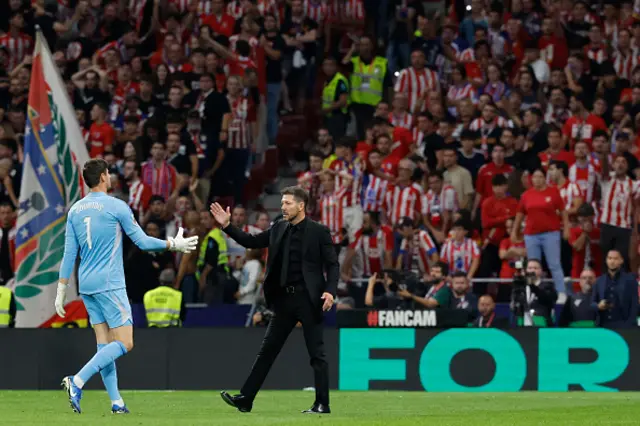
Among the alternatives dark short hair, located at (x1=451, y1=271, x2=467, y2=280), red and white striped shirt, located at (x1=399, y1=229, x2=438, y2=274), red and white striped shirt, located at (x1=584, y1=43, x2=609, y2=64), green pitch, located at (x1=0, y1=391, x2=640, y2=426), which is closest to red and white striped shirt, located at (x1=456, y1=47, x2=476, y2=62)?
red and white striped shirt, located at (x1=584, y1=43, x2=609, y2=64)

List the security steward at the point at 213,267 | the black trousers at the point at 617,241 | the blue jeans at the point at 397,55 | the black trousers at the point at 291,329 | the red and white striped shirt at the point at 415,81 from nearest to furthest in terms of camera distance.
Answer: the black trousers at the point at 291,329
the black trousers at the point at 617,241
the security steward at the point at 213,267
the red and white striped shirt at the point at 415,81
the blue jeans at the point at 397,55

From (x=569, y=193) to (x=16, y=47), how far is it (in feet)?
40.3

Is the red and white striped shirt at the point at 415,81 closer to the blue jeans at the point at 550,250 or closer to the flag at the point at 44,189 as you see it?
the blue jeans at the point at 550,250

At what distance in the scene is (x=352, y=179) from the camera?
22.9 meters

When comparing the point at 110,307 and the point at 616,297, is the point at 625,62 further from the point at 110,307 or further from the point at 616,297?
the point at 110,307

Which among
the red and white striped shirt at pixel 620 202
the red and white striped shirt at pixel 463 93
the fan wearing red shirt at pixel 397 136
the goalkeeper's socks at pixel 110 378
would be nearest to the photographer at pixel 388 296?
the red and white striped shirt at pixel 620 202

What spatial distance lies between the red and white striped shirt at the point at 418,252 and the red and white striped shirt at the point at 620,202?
268cm

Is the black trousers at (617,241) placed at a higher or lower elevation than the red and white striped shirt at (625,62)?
lower

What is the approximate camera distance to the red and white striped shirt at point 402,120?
25156mm

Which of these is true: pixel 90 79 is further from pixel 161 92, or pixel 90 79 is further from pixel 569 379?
pixel 569 379

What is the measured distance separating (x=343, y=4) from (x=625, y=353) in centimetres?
1163

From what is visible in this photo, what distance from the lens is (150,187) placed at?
24.4 m

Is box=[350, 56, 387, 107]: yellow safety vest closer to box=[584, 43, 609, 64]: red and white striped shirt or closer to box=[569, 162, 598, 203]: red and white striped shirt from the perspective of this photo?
box=[584, 43, 609, 64]: red and white striped shirt

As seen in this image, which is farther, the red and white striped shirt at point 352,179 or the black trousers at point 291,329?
the red and white striped shirt at point 352,179
